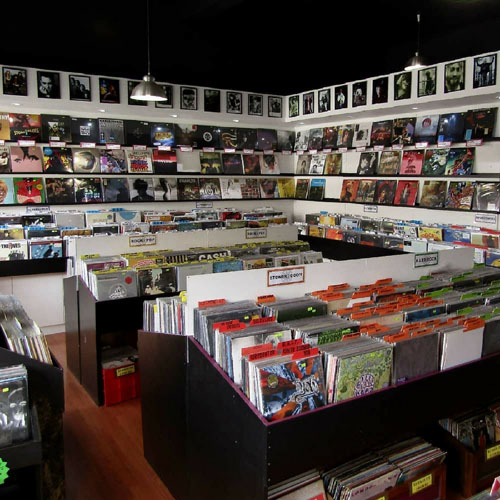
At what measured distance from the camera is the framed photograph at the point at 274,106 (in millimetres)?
6641

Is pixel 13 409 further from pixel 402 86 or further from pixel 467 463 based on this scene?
pixel 402 86

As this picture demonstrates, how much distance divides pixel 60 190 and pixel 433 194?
4166 mm

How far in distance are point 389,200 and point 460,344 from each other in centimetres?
352

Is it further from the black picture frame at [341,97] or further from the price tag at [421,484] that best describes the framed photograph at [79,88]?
the price tag at [421,484]

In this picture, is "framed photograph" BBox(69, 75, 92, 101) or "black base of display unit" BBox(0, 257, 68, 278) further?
"framed photograph" BBox(69, 75, 92, 101)

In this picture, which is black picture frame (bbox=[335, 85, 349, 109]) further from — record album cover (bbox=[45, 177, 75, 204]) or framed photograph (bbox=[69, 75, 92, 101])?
record album cover (bbox=[45, 177, 75, 204])

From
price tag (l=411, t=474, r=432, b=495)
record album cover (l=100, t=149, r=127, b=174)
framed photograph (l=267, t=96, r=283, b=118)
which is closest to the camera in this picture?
price tag (l=411, t=474, r=432, b=495)

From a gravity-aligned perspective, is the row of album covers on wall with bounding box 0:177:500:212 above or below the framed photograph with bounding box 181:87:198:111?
below

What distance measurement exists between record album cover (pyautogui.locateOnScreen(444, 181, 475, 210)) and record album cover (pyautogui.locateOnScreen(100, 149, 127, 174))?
3.73 m

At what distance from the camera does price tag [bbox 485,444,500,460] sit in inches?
95.0

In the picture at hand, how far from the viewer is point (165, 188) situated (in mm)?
6043

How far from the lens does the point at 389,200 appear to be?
5.34 metres

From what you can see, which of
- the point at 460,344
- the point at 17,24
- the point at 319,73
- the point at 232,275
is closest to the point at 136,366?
the point at 232,275

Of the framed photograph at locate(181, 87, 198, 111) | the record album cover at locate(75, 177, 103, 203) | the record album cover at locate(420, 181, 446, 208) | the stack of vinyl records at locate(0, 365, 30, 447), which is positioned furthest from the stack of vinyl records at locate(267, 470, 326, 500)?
the framed photograph at locate(181, 87, 198, 111)
